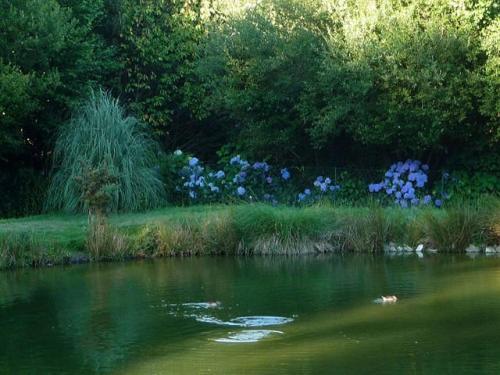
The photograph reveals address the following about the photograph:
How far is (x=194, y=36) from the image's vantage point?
2416 cm

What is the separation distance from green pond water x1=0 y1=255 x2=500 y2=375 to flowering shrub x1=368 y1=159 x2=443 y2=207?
4.60 m

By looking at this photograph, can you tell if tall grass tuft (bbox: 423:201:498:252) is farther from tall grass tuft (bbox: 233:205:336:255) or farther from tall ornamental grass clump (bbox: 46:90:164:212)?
tall ornamental grass clump (bbox: 46:90:164:212)

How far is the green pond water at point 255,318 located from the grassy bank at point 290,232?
0.90m

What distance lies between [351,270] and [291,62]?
7.86m

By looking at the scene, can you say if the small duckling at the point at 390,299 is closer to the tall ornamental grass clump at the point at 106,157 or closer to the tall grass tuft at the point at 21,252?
the tall grass tuft at the point at 21,252

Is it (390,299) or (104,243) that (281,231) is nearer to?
(104,243)

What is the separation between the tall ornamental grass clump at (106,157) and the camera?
66.2ft

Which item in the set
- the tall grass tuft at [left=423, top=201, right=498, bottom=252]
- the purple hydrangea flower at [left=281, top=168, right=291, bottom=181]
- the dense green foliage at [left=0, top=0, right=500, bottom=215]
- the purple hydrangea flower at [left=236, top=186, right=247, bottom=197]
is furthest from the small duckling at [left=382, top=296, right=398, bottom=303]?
the purple hydrangea flower at [left=281, top=168, right=291, bottom=181]

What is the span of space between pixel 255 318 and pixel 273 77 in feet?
38.2

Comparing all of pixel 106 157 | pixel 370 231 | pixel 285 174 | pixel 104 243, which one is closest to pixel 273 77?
pixel 285 174

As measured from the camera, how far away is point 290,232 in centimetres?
1650

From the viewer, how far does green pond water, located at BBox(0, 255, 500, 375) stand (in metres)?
8.55

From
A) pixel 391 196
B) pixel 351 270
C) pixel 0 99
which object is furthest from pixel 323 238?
pixel 0 99

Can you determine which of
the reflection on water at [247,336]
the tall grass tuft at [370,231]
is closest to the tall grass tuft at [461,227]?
the tall grass tuft at [370,231]
